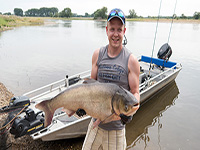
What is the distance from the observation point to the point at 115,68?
87.6 inches

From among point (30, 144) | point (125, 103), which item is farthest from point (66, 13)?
point (125, 103)

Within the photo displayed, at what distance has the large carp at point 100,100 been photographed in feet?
6.12

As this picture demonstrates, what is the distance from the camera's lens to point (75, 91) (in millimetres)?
2123

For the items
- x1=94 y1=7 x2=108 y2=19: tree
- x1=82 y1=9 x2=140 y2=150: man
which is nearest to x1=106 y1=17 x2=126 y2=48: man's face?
x1=82 y1=9 x2=140 y2=150: man

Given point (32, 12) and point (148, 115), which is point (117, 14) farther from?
point (32, 12)

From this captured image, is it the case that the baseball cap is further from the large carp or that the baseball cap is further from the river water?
the river water

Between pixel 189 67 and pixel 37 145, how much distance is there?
14.0 meters

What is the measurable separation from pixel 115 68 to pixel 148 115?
20.2ft

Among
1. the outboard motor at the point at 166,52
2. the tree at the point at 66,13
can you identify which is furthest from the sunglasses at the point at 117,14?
the tree at the point at 66,13

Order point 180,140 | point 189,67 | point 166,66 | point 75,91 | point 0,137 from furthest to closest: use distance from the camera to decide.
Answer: point 189,67
point 166,66
point 180,140
point 0,137
point 75,91

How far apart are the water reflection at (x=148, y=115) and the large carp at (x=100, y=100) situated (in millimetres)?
4253

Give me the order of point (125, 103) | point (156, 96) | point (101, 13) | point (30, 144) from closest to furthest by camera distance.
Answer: point (125, 103) → point (30, 144) → point (156, 96) → point (101, 13)

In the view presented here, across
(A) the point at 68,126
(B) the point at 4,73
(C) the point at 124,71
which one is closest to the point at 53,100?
(C) the point at 124,71

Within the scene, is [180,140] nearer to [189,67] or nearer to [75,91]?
[75,91]
